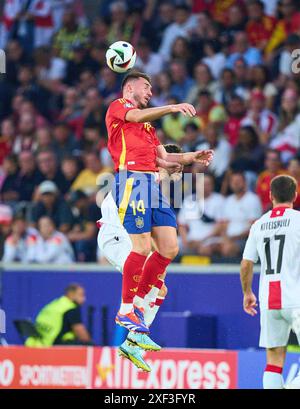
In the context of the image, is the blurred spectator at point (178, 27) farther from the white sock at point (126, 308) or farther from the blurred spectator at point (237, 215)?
the white sock at point (126, 308)

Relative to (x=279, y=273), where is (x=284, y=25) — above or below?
above

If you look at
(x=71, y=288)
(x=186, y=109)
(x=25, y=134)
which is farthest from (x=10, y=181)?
(x=186, y=109)

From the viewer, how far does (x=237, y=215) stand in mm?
16812

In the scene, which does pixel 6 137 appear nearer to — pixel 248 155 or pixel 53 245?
pixel 53 245

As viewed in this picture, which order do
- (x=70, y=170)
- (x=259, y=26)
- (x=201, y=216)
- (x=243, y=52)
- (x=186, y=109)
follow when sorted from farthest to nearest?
(x=259, y=26) < (x=243, y=52) < (x=70, y=170) < (x=201, y=216) < (x=186, y=109)

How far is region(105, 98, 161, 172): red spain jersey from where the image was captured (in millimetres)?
11297

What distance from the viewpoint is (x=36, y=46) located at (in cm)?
2286

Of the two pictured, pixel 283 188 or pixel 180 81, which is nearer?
pixel 283 188

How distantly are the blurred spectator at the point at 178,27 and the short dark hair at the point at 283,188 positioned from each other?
9.72 m

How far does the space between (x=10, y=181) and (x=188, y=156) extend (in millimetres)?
8808

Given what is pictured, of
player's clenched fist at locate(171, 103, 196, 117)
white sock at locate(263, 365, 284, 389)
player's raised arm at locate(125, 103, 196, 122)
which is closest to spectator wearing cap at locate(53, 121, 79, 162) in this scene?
player's raised arm at locate(125, 103, 196, 122)

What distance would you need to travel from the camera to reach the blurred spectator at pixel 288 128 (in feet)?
56.7

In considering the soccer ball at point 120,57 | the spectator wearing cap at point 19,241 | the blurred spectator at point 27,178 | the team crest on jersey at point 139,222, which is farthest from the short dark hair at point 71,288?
the soccer ball at point 120,57
